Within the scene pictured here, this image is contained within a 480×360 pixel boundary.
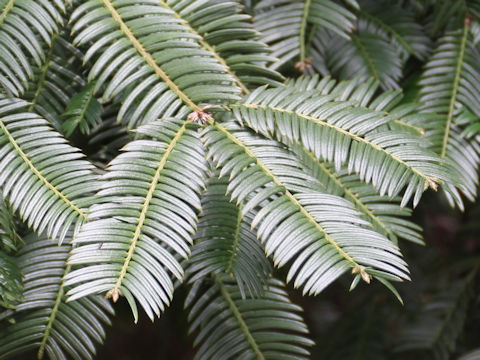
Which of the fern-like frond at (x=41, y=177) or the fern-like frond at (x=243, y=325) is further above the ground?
the fern-like frond at (x=41, y=177)

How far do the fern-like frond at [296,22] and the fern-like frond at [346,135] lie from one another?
0.30 m

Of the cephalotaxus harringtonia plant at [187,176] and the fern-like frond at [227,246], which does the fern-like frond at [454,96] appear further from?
the fern-like frond at [227,246]

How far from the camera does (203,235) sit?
728mm

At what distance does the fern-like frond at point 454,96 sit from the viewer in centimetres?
97

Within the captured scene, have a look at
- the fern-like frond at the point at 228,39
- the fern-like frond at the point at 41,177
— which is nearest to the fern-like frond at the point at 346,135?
the fern-like frond at the point at 228,39

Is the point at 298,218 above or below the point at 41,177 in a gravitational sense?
below

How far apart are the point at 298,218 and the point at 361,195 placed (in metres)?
0.29

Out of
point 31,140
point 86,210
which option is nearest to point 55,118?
point 31,140

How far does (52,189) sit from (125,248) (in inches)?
7.0

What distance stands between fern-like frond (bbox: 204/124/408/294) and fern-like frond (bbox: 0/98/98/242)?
0.19 metres

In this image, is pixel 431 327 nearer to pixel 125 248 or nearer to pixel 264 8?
pixel 264 8

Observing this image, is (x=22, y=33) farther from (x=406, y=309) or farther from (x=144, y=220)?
(x=406, y=309)

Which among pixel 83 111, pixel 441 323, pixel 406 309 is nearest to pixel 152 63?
pixel 83 111

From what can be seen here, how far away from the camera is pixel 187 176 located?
657 mm
